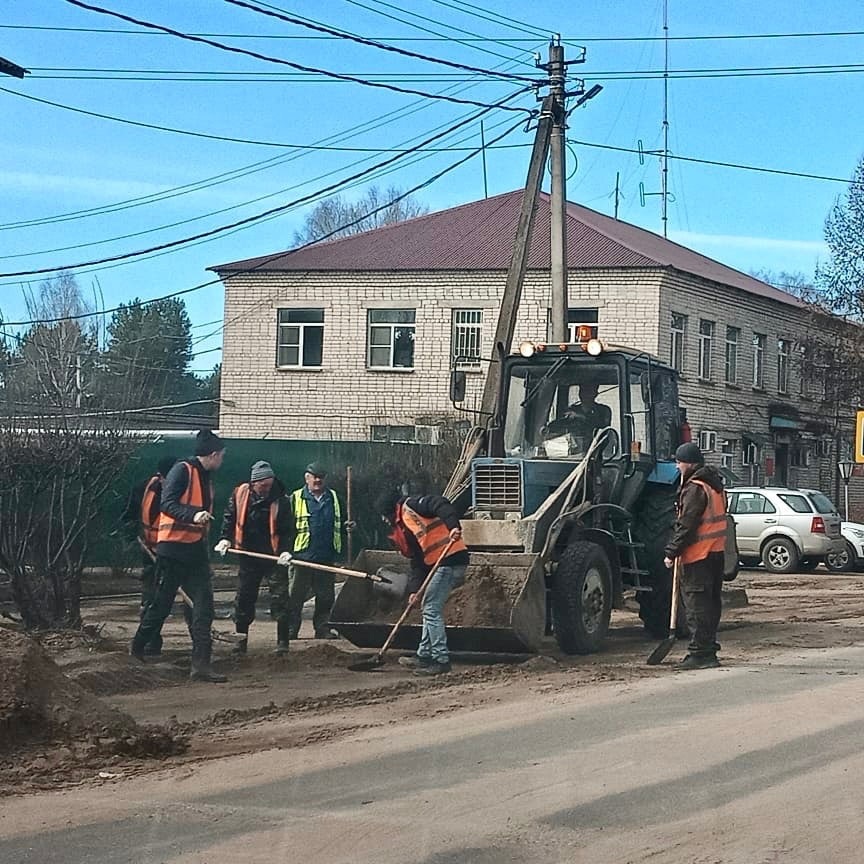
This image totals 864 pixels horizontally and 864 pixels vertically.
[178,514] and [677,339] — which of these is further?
[677,339]

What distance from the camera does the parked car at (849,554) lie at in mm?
27422

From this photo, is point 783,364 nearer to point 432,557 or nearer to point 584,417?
point 584,417

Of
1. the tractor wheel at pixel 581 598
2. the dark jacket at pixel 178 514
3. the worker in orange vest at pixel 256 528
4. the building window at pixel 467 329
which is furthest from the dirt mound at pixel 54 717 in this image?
the building window at pixel 467 329

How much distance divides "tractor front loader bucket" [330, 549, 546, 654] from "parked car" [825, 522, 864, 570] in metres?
15.8

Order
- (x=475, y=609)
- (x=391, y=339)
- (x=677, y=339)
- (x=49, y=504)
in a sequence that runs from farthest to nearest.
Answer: (x=391, y=339) → (x=677, y=339) → (x=49, y=504) → (x=475, y=609)

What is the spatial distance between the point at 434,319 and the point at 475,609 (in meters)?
25.7

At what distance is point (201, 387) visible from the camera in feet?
258

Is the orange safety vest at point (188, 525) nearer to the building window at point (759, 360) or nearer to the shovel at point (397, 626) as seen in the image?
the shovel at point (397, 626)

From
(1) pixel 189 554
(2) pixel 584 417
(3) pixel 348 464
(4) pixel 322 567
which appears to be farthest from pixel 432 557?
(3) pixel 348 464

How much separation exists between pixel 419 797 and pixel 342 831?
2.52 ft

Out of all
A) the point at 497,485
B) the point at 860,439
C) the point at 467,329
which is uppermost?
the point at 467,329

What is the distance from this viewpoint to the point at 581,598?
42.7 ft

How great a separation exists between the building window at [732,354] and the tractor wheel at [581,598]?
28.6 meters

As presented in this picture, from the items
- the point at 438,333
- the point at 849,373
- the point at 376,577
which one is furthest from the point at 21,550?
the point at 849,373
